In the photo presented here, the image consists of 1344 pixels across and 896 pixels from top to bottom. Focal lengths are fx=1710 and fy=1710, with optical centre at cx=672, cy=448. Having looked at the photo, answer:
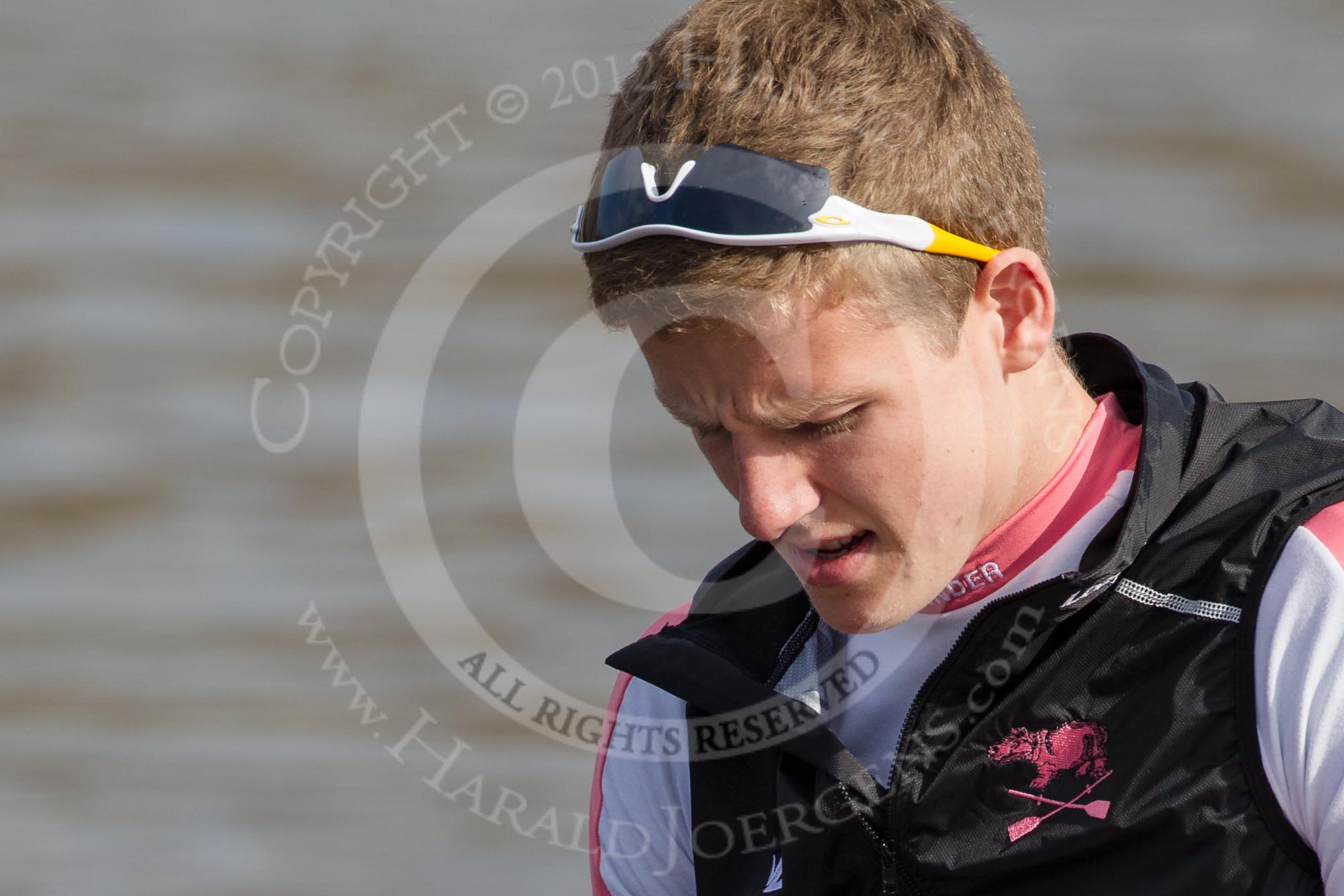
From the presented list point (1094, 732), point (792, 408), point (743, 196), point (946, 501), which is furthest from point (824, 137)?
point (1094, 732)

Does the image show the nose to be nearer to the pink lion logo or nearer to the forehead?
the forehead

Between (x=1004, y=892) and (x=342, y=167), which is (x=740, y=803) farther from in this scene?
(x=342, y=167)

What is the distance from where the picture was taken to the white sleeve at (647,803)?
162 centimetres

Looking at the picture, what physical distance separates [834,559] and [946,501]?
106 mm

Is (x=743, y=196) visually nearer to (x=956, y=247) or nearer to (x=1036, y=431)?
(x=956, y=247)

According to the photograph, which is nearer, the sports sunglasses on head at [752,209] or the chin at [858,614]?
the sports sunglasses on head at [752,209]

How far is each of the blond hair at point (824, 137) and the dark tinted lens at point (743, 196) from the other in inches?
0.5

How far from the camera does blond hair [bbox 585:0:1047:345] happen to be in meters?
1.36

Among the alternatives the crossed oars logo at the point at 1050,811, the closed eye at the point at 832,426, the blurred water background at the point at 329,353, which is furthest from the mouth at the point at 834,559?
the blurred water background at the point at 329,353

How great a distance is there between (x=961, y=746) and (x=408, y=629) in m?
2.45

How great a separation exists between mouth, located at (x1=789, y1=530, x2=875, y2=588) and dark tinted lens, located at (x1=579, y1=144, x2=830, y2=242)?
11.2 inches

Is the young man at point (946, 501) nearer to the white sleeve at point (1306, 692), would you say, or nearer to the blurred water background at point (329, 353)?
the white sleeve at point (1306, 692)

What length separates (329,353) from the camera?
4.45 meters

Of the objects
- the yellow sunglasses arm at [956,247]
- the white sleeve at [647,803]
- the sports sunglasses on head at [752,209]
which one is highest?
the sports sunglasses on head at [752,209]
